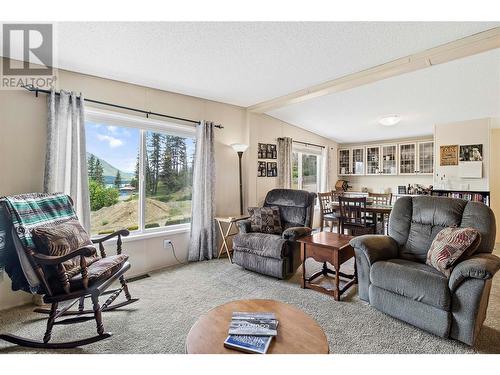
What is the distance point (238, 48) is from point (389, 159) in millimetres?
5227

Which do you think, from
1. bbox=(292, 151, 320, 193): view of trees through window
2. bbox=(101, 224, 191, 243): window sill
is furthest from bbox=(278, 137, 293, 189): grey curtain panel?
bbox=(101, 224, 191, 243): window sill

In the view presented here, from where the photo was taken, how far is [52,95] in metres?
2.54

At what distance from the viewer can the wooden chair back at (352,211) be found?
3.95m

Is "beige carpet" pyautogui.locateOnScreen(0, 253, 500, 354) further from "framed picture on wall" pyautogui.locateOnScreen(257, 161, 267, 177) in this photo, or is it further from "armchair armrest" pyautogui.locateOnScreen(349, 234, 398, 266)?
"framed picture on wall" pyautogui.locateOnScreen(257, 161, 267, 177)

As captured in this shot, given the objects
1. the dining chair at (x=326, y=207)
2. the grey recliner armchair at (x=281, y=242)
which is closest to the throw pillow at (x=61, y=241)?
the grey recliner armchair at (x=281, y=242)

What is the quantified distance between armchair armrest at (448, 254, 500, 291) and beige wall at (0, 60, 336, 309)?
2.96 metres

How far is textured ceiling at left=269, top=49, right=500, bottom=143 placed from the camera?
2.98 meters

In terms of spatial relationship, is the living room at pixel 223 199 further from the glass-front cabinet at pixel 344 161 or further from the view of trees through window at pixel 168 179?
the glass-front cabinet at pixel 344 161

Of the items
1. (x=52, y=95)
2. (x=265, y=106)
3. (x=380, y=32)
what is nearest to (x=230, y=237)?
(x=265, y=106)

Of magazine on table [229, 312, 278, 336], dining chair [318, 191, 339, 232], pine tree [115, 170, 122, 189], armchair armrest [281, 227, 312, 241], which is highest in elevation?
pine tree [115, 170, 122, 189]

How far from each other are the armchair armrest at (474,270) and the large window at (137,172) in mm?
3151

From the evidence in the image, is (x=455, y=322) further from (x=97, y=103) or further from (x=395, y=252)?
(x=97, y=103)
